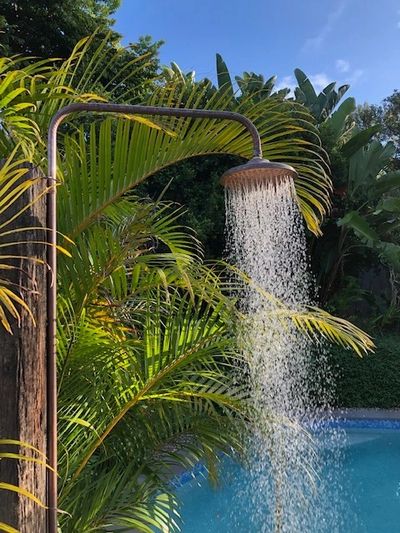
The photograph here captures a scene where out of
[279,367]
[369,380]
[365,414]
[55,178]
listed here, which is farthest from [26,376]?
[369,380]

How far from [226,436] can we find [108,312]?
675mm

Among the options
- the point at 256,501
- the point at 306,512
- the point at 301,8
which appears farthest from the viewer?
the point at 301,8

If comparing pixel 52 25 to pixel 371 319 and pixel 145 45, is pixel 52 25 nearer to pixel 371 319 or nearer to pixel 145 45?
pixel 145 45

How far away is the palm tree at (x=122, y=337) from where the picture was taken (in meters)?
1.95

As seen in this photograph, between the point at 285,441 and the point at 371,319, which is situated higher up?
the point at 371,319

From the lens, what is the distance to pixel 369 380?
345 inches

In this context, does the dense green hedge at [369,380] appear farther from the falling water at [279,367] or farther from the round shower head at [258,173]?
the round shower head at [258,173]

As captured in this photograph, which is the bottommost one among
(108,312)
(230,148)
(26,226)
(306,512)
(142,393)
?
(306,512)

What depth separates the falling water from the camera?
88.7 inches

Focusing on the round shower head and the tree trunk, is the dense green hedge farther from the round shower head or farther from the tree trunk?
the tree trunk

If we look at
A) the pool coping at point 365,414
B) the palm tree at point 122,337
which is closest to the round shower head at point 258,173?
the palm tree at point 122,337

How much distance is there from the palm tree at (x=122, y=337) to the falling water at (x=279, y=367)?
189 millimetres

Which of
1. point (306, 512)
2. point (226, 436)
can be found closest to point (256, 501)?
point (306, 512)

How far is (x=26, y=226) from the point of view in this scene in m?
1.54
